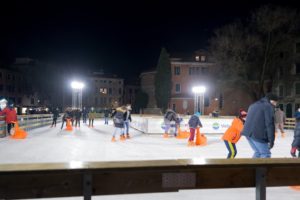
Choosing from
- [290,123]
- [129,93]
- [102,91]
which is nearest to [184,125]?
[290,123]

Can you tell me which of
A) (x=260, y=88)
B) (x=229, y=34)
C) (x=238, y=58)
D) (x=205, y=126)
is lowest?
→ (x=205, y=126)

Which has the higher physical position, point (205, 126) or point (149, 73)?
point (149, 73)

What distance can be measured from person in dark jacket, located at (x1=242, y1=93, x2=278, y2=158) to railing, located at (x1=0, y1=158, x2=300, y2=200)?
277 centimetres

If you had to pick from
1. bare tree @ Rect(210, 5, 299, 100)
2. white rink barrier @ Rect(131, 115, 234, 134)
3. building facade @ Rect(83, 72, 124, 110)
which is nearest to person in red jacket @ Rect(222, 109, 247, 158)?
white rink barrier @ Rect(131, 115, 234, 134)

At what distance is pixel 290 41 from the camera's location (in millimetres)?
38250

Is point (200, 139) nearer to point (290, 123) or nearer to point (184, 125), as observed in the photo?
point (184, 125)

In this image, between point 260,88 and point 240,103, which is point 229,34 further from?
point 240,103

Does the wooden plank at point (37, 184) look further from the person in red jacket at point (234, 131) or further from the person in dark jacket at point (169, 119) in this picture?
the person in dark jacket at point (169, 119)

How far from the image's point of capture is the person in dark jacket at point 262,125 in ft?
21.0

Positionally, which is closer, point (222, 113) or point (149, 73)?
point (222, 113)

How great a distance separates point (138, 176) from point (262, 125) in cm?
387

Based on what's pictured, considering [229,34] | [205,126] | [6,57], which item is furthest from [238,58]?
[6,57]

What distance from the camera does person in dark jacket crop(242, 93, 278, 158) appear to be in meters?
6.40

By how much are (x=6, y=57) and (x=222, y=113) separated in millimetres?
44624
